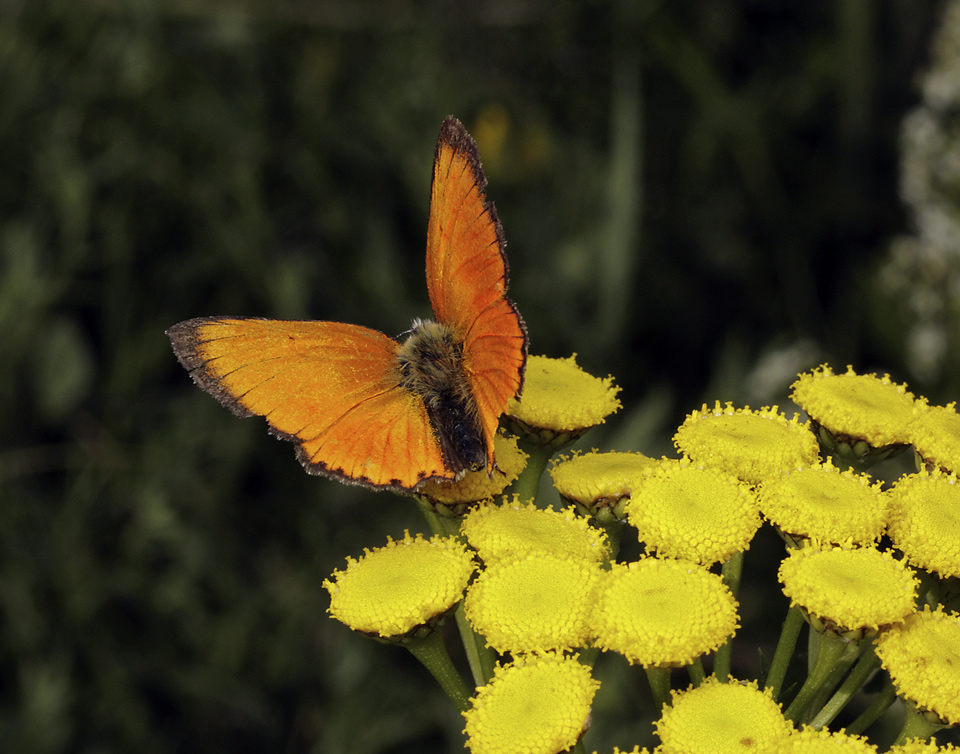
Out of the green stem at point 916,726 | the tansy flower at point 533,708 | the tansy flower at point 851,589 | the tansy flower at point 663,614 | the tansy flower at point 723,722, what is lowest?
the tansy flower at point 533,708

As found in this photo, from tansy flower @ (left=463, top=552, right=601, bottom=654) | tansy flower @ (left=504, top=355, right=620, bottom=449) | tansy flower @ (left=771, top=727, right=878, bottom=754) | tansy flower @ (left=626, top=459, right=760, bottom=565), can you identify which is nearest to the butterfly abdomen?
tansy flower @ (left=504, top=355, right=620, bottom=449)

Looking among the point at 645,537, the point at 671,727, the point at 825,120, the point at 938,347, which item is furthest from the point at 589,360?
the point at 671,727

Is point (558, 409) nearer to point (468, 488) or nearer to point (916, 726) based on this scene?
point (468, 488)

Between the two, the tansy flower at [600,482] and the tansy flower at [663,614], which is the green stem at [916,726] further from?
the tansy flower at [600,482]

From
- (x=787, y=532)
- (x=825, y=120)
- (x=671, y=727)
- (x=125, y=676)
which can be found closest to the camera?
(x=671, y=727)

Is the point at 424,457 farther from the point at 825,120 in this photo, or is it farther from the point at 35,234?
the point at 825,120

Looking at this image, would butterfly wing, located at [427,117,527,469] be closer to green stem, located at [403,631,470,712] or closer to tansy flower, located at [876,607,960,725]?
green stem, located at [403,631,470,712]

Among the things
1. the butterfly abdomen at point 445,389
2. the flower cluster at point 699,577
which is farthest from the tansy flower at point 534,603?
the butterfly abdomen at point 445,389
